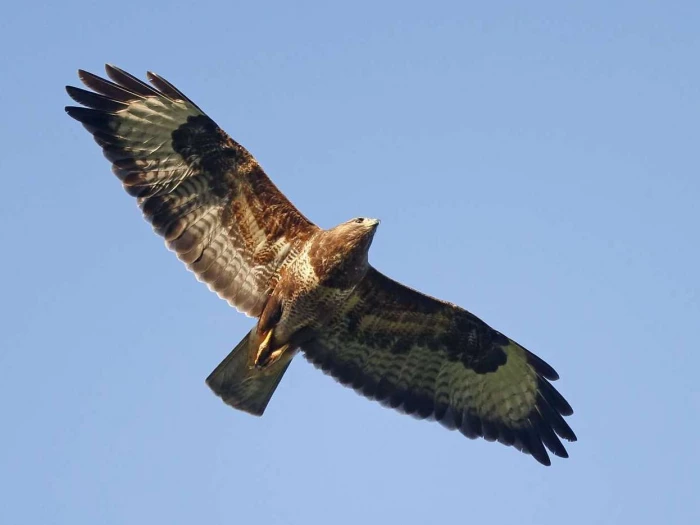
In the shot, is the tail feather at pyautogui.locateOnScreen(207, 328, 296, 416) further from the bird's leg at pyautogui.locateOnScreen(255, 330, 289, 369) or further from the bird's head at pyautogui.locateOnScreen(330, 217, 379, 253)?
the bird's head at pyautogui.locateOnScreen(330, 217, 379, 253)

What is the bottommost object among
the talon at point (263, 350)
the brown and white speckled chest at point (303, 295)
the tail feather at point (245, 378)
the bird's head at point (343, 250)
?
the tail feather at point (245, 378)

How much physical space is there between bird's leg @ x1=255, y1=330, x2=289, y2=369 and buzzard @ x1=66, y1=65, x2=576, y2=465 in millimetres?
14

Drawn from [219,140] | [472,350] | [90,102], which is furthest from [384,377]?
[90,102]

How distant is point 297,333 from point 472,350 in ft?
6.88

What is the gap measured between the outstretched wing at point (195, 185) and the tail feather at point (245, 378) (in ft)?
1.45

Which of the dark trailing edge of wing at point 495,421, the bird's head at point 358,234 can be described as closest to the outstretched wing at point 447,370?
the dark trailing edge of wing at point 495,421

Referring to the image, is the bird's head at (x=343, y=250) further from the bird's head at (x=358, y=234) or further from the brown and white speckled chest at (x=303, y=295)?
the brown and white speckled chest at (x=303, y=295)

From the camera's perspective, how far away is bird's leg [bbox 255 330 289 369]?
12539 mm

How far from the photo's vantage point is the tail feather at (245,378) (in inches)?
499

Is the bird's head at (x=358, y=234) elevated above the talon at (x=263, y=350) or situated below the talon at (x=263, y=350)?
above

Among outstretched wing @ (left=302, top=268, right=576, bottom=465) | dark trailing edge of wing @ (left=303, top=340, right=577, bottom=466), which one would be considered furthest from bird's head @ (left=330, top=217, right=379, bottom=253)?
dark trailing edge of wing @ (left=303, top=340, right=577, bottom=466)

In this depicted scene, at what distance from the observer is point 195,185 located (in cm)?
1281

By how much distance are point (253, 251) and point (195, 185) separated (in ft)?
3.12

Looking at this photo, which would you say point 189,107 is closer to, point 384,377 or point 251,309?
point 251,309
